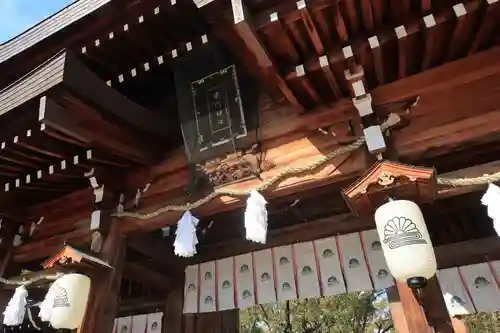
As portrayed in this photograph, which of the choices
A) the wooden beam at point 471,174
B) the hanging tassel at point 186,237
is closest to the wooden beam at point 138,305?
the hanging tassel at point 186,237

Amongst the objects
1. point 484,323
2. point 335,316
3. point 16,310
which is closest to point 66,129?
point 16,310

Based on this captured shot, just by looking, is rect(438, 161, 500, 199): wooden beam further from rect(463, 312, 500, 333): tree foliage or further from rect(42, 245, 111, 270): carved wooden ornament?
rect(463, 312, 500, 333): tree foliage

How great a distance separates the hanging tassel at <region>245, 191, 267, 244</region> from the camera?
137 inches

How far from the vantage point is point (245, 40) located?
3.21 m

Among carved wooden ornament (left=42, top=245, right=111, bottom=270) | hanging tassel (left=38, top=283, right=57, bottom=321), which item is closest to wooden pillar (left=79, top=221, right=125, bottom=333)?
carved wooden ornament (left=42, top=245, right=111, bottom=270)

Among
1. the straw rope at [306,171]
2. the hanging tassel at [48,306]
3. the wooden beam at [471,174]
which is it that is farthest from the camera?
the hanging tassel at [48,306]

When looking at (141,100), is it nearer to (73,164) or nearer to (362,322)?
(73,164)

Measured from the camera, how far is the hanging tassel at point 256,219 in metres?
3.47

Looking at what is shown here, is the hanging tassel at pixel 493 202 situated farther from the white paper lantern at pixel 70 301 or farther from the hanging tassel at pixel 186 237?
the white paper lantern at pixel 70 301

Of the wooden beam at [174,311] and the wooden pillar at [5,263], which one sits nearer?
the wooden pillar at [5,263]

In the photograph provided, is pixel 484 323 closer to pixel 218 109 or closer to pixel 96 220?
pixel 218 109

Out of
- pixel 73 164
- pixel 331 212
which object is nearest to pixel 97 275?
pixel 73 164

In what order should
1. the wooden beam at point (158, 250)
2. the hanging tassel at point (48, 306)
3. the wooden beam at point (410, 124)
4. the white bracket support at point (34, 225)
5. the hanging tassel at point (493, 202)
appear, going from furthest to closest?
1. the white bracket support at point (34, 225)
2. the wooden beam at point (158, 250)
3. the hanging tassel at point (48, 306)
4. the wooden beam at point (410, 124)
5. the hanging tassel at point (493, 202)

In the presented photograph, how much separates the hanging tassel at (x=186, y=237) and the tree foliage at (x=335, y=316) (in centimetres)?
929
